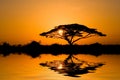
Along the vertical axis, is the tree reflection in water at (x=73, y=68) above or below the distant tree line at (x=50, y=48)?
below

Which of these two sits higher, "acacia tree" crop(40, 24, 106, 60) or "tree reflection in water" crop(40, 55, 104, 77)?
"acacia tree" crop(40, 24, 106, 60)

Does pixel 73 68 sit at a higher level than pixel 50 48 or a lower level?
lower

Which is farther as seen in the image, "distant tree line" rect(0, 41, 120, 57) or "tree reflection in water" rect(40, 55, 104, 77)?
"distant tree line" rect(0, 41, 120, 57)

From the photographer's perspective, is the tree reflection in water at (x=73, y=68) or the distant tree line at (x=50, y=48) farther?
the distant tree line at (x=50, y=48)

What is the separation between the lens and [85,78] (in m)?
25.9

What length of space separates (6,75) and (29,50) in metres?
54.8

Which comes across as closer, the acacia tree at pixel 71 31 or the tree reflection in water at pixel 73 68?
the tree reflection in water at pixel 73 68

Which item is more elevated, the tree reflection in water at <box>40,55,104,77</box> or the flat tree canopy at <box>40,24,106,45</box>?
the flat tree canopy at <box>40,24,106,45</box>

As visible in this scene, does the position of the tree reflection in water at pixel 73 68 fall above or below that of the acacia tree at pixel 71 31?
below

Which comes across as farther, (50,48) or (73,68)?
(50,48)

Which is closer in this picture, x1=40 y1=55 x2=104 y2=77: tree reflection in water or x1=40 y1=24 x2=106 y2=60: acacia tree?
x1=40 y1=55 x2=104 y2=77: tree reflection in water

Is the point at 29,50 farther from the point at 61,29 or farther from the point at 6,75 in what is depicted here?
the point at 6,75

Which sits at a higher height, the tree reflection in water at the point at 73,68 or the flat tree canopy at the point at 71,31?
the flat tree canopy at the point at 71,31

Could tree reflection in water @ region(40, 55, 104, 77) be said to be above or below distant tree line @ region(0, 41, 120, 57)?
below
